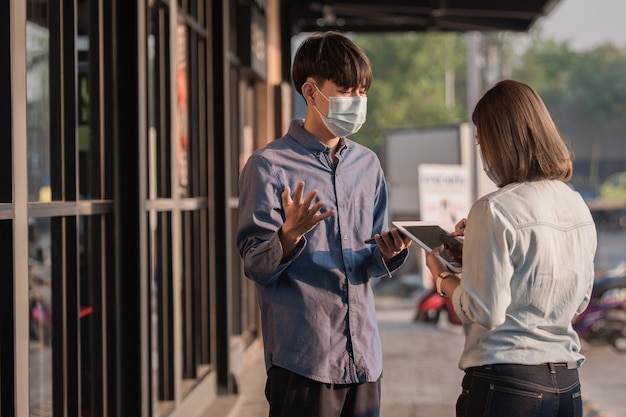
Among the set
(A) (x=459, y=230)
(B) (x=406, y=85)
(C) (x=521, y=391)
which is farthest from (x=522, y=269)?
(B) (x=406, y=85)

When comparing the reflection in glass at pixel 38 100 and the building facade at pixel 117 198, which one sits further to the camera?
the reflection in glass at pixel 38 100

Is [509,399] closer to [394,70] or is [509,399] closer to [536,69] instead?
[394,70]

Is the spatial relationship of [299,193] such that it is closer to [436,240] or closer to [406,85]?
[436,240]

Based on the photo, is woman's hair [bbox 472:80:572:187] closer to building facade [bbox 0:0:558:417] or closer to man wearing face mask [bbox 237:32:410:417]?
man wearing face mask [bbox 237:32:410:417]

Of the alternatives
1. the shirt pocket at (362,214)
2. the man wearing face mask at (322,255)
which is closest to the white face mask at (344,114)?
the man wearing face mask at (322,255)

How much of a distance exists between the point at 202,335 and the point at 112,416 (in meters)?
2.28

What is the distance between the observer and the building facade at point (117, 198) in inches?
124

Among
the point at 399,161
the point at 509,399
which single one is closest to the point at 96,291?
the point at 509,399

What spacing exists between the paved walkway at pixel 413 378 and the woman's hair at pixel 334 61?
3925 millimetres

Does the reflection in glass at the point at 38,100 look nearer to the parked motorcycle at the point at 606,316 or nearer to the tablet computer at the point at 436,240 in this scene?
the tablet computer at the point at 436,240

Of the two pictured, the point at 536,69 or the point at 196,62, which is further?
the point at 536,69

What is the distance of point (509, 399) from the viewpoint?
8.20ft

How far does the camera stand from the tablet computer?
2.66 meters

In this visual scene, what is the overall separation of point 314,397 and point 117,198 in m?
2.12
